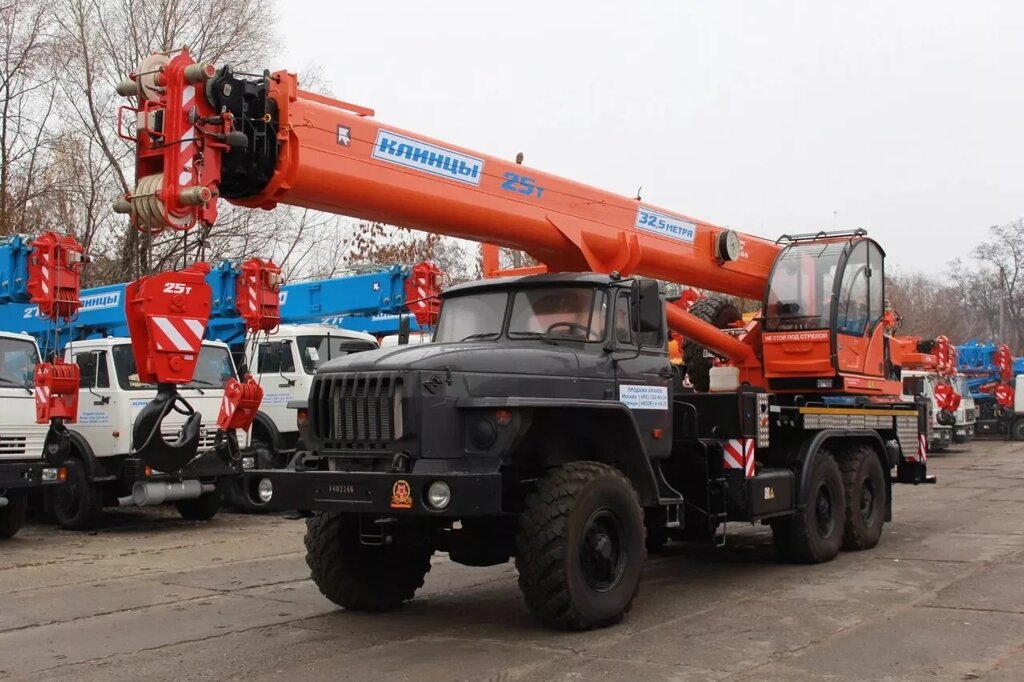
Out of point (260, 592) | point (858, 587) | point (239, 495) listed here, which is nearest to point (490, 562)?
point (260, 592)

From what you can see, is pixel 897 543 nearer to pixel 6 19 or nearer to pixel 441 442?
pixel 441 442

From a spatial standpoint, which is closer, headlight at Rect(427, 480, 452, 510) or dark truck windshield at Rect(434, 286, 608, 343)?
headlight at Rect(427, 480, 452, 510)

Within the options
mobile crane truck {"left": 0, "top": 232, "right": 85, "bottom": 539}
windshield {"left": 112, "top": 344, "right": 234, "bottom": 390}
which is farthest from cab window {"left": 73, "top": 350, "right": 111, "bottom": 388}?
mobile crane truck {"left": 0, "top": 232, "right": 85, "bottom": 539}

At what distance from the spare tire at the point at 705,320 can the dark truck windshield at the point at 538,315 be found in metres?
3.50

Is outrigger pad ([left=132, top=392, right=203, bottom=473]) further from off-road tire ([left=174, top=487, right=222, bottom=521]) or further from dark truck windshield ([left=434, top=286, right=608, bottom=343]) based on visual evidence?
off-road tire ([left=174, top=487, right=222, bottom=521])

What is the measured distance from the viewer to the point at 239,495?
15.9 m

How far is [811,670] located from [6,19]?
23.7 m

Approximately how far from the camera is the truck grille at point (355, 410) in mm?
7242

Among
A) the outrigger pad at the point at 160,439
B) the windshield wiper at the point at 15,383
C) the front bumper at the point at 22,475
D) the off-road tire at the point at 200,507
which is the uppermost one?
the windshield wiper at the point at 15,383

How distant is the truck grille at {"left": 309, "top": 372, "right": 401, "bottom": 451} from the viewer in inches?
285

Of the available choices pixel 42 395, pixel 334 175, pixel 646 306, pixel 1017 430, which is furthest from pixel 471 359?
pixel 1017 430

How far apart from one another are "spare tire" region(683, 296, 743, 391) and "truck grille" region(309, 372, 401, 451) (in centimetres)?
505

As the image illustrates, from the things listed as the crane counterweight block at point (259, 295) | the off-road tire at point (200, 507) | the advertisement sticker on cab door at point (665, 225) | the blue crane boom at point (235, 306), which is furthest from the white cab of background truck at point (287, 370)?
the advertisement sticker on cab door at point (665, 225)

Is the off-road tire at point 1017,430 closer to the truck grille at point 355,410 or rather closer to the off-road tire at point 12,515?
the off-road tire at point 12,515
